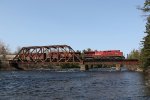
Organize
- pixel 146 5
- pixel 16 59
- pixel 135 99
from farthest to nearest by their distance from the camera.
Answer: pixel 16 59 → pixel 146 5 → pixel 135 99

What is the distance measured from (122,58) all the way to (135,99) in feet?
424

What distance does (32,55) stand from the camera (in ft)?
602

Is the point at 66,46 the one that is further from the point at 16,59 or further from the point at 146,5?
the point at 146,5

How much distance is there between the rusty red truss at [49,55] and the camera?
565 feet

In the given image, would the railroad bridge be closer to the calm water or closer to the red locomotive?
the red locomotive

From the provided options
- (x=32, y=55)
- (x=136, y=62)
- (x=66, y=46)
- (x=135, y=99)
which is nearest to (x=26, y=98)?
(x=135, y=99)

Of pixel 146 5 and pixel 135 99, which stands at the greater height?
pixel 146 5

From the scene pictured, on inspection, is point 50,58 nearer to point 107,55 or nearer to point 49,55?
point 49,55

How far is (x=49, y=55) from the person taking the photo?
178m

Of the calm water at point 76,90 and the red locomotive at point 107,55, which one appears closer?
the calm water at point 76,90

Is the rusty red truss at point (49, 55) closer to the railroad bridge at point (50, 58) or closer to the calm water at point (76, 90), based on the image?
the railroad bridge at point (50, 58)

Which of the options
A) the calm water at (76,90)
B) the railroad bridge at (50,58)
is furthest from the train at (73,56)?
the calm water at (76,90)

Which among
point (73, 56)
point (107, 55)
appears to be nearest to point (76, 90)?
point (107, 55)

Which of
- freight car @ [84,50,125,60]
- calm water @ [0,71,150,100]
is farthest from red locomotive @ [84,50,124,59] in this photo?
calm water @ [0,71,150,100]
